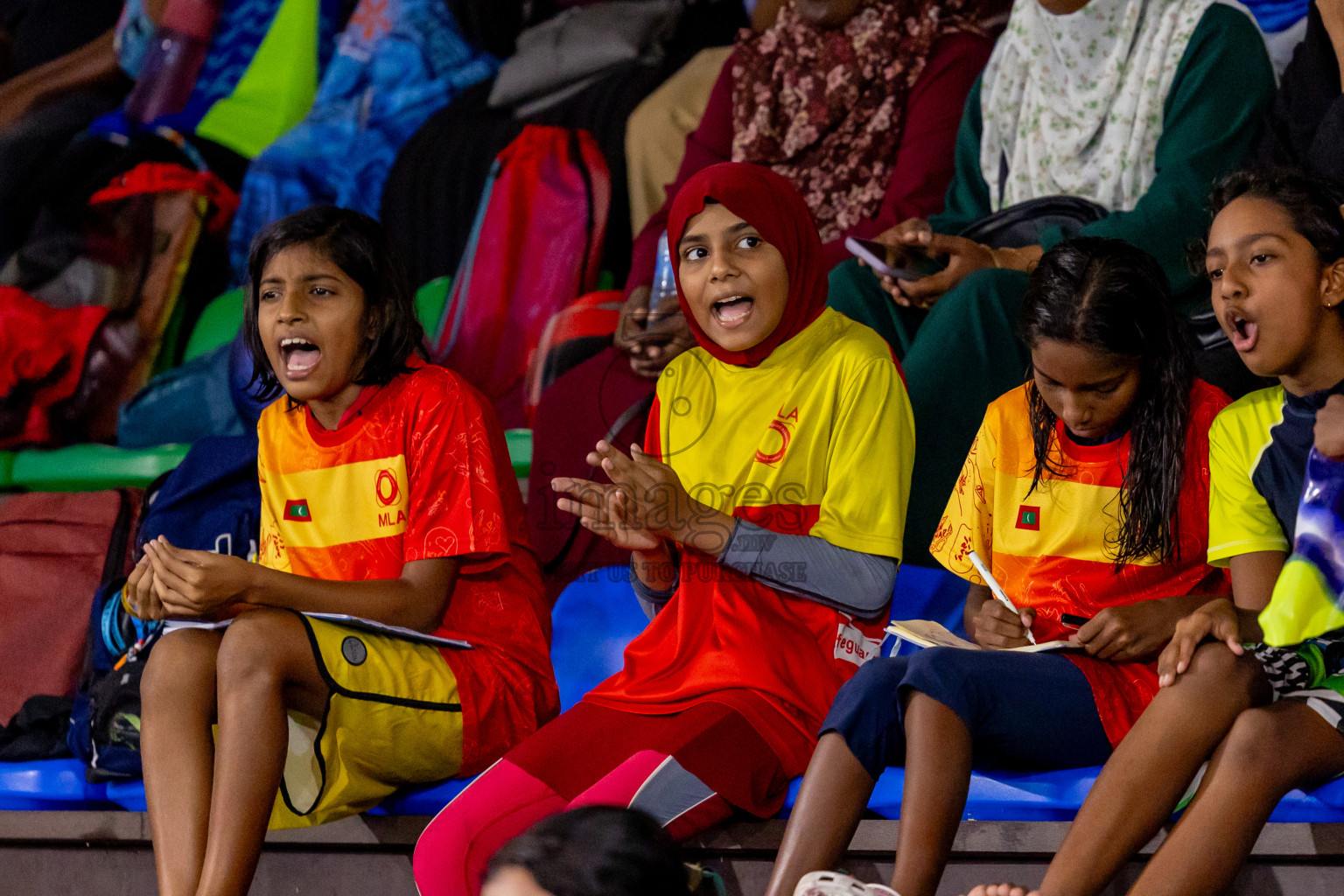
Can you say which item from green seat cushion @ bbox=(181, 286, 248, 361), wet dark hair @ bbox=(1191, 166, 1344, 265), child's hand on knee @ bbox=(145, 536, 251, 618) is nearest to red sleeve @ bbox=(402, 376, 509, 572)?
child's hand on knee @ bbox=(145, 536, 251, 618)

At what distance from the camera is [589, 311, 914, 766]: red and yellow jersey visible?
1441 mm

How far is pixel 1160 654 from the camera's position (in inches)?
49.9

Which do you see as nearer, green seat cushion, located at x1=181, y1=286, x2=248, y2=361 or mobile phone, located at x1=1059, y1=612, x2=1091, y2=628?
mobile phone, located at x1=1059, y1=612, x2=1091, y2=628

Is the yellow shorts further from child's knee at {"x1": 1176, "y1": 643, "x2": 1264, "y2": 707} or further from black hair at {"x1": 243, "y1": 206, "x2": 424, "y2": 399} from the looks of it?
child's knee at {"x1": 1176, "y1": 643, "x2": 1264, "y2": 707}

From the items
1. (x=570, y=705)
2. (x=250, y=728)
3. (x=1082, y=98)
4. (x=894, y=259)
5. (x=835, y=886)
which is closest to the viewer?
(x=835, y=886)

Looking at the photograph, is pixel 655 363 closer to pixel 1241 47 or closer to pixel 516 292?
pixel 516 292

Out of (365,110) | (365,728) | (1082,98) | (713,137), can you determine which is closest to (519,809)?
(365,728)

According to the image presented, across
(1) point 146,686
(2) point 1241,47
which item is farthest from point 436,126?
(1) point 146,686

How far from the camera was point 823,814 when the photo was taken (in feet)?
3.98

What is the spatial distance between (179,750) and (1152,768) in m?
0.93

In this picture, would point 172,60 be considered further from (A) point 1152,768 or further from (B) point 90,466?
(A) point 1152,768

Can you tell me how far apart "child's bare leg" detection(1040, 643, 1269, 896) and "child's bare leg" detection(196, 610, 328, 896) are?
2.37 feet

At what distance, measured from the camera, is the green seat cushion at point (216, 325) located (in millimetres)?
2941

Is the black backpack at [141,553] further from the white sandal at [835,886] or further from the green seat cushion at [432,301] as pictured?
the white sandal at [835,886]
